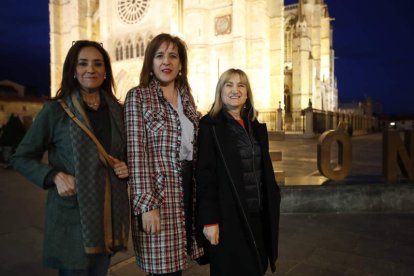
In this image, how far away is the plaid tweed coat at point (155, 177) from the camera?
1.62m

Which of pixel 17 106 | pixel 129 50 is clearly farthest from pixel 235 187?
pixel 17 106

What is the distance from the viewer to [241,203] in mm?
1882

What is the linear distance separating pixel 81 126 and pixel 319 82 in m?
31.7

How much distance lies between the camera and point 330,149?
4.68 m

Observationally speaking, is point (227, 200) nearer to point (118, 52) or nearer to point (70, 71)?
point (70, 71)

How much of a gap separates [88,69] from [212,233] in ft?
3.99

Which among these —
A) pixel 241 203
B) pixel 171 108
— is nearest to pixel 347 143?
pixel 241 203

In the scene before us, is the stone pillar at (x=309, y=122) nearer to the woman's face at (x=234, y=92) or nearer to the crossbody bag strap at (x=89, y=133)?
the woman's face at (x=234, y=92)

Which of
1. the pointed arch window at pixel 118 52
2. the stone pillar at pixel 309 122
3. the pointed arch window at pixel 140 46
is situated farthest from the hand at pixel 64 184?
the pointed arch window at pixel 118 52

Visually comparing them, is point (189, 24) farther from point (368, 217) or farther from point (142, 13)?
point (368, 217)

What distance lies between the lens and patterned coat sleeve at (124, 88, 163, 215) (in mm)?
1602

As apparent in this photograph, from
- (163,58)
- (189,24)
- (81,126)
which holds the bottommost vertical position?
(81,126)

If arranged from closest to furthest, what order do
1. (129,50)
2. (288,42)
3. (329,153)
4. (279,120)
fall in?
(329,153), (279,120), (129,50), (288,42)

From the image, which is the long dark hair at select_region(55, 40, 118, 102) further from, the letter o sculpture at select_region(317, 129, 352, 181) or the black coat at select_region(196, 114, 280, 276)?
the letter o sculpture at select_region(317, 129, 352, 181)
